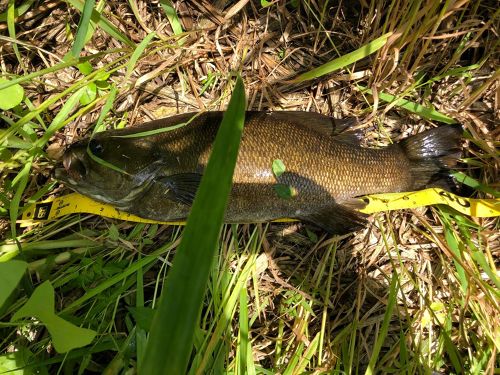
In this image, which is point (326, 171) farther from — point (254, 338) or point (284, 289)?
point (254, 338)

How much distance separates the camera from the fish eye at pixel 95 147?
2.26 meters

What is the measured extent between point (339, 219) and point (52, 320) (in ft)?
5.41

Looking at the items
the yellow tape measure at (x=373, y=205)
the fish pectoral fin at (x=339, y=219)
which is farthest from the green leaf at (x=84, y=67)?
the fish pectoral fin at (x=339, y=219)

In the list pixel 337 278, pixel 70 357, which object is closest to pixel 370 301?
pixel 337 278

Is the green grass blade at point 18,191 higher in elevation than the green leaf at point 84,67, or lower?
lower

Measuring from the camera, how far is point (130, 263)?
249cm

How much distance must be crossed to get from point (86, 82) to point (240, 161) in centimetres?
102

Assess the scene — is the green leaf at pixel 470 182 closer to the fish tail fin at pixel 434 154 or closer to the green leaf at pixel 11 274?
the fish tail fin at pixel 434 154

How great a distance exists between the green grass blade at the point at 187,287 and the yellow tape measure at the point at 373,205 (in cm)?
152

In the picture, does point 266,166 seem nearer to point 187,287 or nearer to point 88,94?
point 88,94

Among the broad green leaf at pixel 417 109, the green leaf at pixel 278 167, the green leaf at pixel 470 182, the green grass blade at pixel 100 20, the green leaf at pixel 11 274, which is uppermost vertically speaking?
the broad green leaf at pixel 417 109

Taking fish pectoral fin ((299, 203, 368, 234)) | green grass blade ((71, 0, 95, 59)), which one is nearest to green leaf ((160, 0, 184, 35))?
green grass blade ((71, 0, 95, 59))

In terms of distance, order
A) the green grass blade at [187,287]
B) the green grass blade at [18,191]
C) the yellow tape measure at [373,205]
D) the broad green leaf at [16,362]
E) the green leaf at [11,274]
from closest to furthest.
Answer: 1. the green grass blade at [187,287]
2. the green leaf at [11,274]
3. the broad green leaf at [16,362]
4. the green grass blade at [18,191]
5. the yellow tape measure at [373,205]

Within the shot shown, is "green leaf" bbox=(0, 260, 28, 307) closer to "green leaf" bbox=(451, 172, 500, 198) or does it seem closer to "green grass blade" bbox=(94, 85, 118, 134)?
"green grass blade" bbox=(94, 85, 118, 134)
